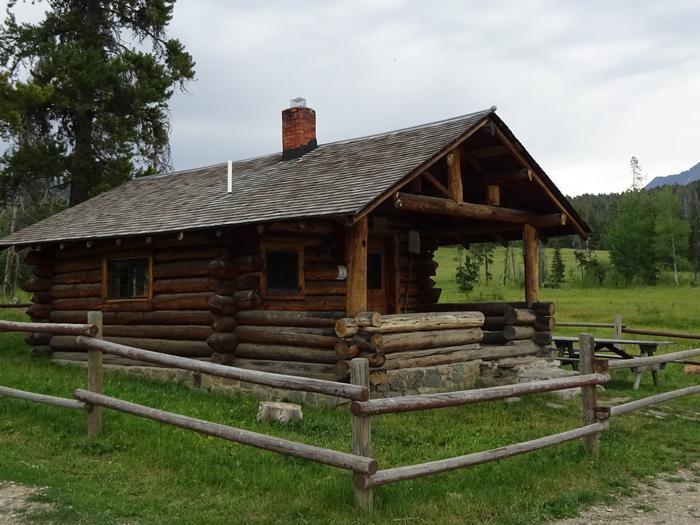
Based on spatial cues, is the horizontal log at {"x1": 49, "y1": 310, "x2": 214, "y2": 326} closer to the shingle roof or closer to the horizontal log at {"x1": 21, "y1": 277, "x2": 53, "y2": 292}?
the horizontal log at {"x1": 21, "y1": 277, "x2": 53, "y2": 292}

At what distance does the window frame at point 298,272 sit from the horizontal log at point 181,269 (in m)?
1.24

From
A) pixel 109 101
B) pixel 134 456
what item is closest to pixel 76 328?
pixel 134 456

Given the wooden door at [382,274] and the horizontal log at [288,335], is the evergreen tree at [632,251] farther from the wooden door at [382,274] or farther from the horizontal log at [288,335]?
the horizontal log at [288,335]

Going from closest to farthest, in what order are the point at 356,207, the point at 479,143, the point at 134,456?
the point at 134,456
the point at 356,207
the point at 479,143

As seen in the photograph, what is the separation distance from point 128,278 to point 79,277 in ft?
5.27

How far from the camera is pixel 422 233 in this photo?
15.6 meters

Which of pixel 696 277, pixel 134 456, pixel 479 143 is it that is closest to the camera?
pixel 134 456

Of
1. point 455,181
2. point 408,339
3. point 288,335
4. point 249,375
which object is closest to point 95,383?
point 249,375

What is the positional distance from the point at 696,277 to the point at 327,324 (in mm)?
68191

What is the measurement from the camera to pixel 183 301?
12.9m

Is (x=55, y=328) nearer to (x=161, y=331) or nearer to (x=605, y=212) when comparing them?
(x=161, y=331)

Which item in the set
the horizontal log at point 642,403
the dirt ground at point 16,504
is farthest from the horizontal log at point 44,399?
the horizontal log at point 642,403

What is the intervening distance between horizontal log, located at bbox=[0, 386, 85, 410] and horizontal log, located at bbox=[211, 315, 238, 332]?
3.85m

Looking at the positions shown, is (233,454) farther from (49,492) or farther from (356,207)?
(356,207)
